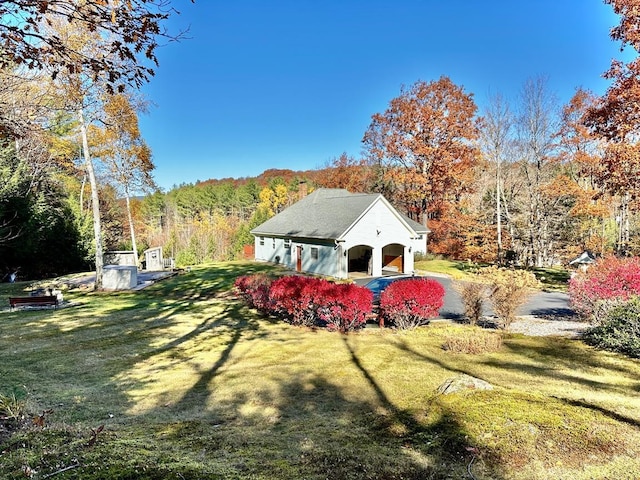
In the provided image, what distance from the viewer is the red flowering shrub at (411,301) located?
11883 millimetres

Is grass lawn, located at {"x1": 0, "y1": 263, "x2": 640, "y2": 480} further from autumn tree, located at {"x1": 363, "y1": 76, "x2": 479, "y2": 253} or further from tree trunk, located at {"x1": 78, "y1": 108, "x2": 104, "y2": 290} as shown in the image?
autumn tree, located at {"x1": 363, "y1": 76, "x2": 479, "y2": 253}

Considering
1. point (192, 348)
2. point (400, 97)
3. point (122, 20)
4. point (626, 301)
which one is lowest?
point (192, 348)

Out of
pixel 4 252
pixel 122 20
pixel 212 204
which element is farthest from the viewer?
pixel 212 204

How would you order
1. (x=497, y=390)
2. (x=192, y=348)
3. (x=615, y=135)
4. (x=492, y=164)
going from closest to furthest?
(x=497, y=390), (x=192, y=348), (x=615, y=135), (x=492, y=164)

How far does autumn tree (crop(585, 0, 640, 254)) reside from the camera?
51.4 ft

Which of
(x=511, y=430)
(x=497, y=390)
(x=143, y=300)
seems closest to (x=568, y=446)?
(x=511, y=430)

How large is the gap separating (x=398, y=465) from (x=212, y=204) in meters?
75.4

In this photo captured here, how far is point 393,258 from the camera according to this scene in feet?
102

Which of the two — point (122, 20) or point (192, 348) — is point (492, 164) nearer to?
point (192, 348)

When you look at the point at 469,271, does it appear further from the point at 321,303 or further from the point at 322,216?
the point at 321,303

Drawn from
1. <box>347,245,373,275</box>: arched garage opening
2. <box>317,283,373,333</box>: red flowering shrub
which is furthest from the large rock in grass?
<box>347,245,373,275</box>: arched garage opening

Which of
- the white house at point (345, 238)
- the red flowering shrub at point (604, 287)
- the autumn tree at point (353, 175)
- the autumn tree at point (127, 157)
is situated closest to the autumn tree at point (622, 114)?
the red flowering shrub at point (604, 287)

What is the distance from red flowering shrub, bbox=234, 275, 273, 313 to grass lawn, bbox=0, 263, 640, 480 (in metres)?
3.76

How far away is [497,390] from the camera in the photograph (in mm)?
5488
